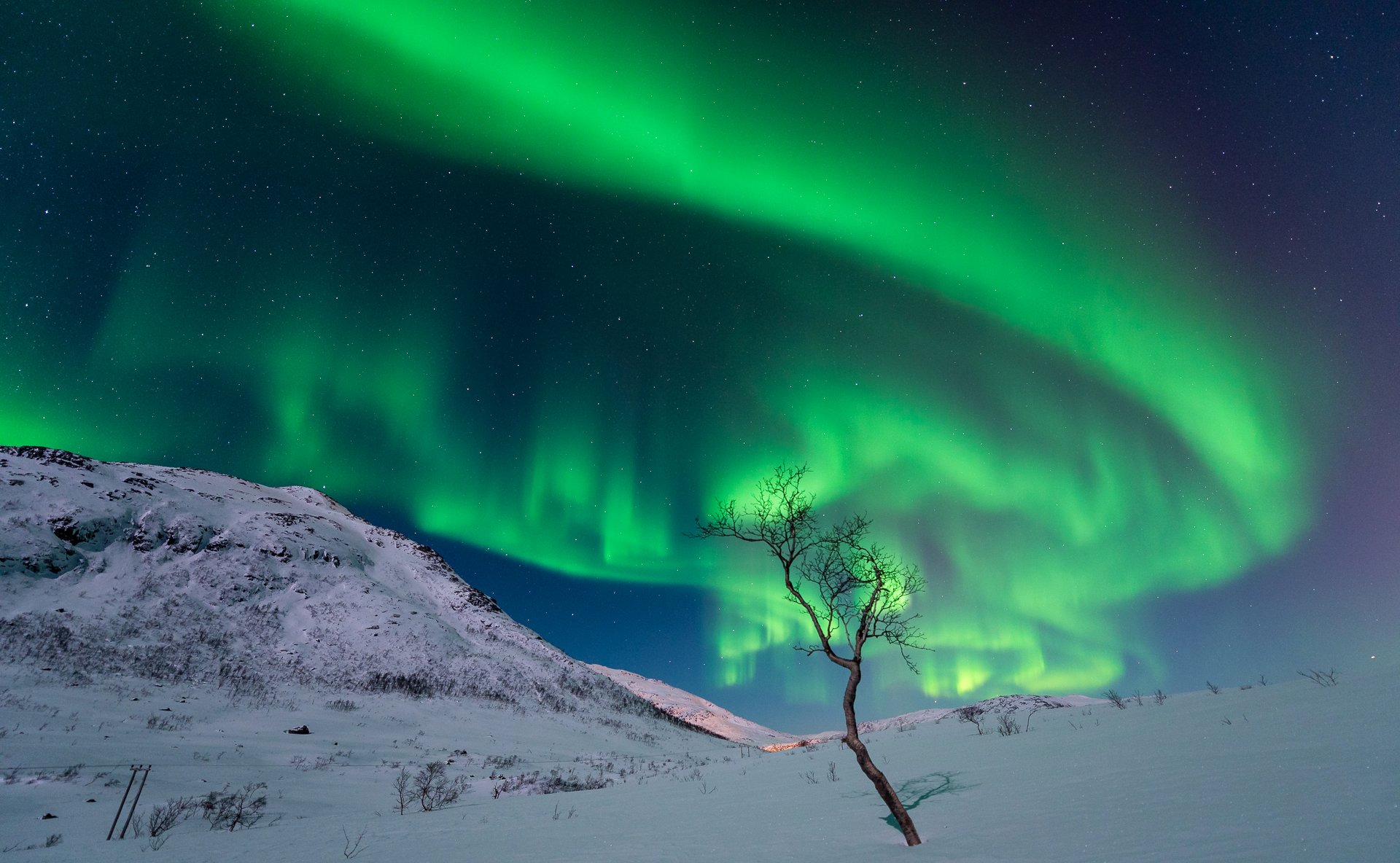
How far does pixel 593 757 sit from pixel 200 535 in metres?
46.1

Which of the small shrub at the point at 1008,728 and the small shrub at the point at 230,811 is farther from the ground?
the small shrub at the point at 1008,728

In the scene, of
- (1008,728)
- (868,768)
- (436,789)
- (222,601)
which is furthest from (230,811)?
(222,601)

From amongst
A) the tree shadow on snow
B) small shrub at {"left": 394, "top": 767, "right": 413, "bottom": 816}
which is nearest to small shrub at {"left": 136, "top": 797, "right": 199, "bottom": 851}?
small shrub at {"left": 394, "top": 767, "right": 413, "bottom": 816}

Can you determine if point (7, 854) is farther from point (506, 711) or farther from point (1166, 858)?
point (506, 711)

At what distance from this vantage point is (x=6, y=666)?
29781 millimetres

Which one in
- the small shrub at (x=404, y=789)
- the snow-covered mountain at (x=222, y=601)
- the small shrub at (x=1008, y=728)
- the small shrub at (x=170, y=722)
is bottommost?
the small shrub at (x=404, y=789)

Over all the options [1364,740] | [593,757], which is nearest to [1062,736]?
[1364,740]

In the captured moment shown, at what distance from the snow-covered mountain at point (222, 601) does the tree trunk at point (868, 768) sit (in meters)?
45.2

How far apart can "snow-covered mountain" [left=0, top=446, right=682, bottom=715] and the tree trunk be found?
45.2 m

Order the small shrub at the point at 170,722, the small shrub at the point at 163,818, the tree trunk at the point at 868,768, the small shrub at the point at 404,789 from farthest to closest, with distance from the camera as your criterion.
→ the small shrub at the point at 170,722, the small shrub at the point at 404,789, the small shrub at the point at 163,818, the tree trunk at the point at 868,768

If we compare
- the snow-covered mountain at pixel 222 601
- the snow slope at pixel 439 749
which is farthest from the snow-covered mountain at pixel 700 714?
the snow slope at pixel 439 749

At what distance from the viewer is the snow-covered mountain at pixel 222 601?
39281 mm

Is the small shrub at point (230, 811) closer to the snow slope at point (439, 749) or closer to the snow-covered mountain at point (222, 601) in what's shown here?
the snow slope at point (439, 749)

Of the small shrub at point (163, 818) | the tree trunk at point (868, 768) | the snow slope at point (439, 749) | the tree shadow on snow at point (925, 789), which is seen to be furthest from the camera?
the small shrub at point (163, 818)
